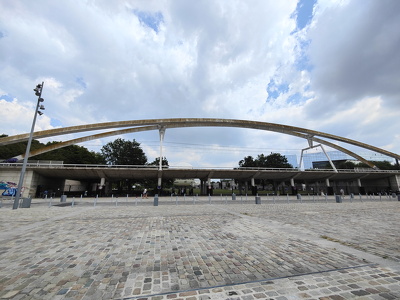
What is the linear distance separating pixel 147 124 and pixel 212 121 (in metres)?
17.6

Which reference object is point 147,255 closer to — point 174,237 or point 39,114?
point 174,237

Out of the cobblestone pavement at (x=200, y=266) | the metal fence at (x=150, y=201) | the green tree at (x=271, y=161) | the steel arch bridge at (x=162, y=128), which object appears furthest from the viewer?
the green tree at (x=271, y=161)

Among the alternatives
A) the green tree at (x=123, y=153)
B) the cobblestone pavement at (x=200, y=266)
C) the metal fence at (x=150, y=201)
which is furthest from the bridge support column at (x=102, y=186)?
the cobblestone pavement at (x=200, y=266)

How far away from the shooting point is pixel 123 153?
59688mm

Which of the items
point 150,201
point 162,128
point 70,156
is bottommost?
point 150,201

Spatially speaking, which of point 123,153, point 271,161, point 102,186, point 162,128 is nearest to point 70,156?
point 123,153

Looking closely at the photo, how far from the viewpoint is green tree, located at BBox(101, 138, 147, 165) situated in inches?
2317

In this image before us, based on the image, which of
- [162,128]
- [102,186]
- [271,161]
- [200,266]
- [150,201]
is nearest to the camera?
[200,266]

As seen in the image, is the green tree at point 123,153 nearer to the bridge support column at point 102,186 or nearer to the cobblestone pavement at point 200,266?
the bridge support column at point 102,186

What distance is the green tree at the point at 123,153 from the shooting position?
5884cm

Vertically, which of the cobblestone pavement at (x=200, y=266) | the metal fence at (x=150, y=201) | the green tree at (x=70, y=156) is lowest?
the cobblestone pavement at (x=200, y=266)

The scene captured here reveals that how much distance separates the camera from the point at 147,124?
45.8m

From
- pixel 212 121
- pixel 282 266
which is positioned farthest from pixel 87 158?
pixel 282 266

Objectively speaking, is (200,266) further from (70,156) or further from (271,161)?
(271,161)
